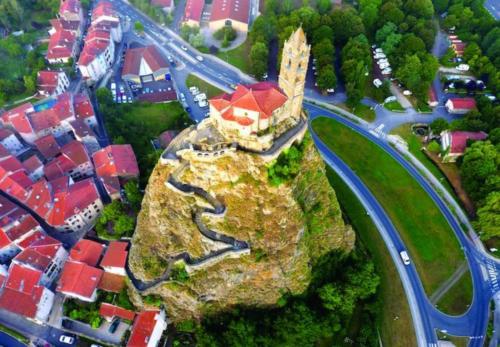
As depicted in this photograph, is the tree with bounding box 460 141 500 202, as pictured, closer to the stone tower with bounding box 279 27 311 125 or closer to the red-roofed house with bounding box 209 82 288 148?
the stone tower with bounding box 279 27 311 125

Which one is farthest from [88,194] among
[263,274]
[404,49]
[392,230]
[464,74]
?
[464,74]

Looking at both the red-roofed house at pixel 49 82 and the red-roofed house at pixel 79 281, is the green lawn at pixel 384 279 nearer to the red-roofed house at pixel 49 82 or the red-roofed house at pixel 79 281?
the red-roofed house at pixel 79 281

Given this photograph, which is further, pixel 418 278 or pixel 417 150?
pixel 417 150

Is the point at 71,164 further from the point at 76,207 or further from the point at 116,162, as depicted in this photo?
the point at 76,207

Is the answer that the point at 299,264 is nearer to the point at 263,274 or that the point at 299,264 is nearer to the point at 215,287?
the point at 263,274

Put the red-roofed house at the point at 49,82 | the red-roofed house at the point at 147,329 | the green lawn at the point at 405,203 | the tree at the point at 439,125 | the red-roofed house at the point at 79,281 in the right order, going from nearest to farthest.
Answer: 1. the red-roofed house at the point at 147,329
2. the red-roofed house at the point at 79,281
3. the green lawn at the point at 405,203
4. the tree at the point at 439,125
5. the red-roofed house at the point at 49,82

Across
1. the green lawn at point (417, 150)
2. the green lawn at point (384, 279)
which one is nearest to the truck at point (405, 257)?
the green lawn at point (384, 279)

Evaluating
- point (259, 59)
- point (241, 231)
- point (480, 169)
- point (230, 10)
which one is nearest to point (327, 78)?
point (259, 59)
